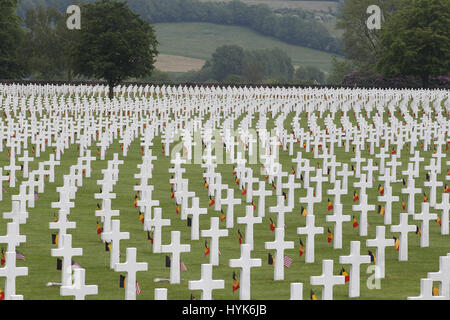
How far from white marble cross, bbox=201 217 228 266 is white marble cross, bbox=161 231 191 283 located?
3.19 ft

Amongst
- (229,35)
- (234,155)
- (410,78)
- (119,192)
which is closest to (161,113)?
(234,155)

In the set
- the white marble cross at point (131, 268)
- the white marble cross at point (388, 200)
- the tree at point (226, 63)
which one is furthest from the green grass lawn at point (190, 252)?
the tree at point (226, 63)

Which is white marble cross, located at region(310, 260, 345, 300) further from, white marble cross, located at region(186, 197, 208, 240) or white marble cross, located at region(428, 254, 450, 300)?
white marble cross, located at region(186, 197, 208, 240)

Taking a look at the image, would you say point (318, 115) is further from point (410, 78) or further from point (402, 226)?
point (410, 78)

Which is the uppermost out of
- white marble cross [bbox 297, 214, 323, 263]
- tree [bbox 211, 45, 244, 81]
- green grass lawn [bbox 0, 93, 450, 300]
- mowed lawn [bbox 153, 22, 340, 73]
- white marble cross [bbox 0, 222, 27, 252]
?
mowed lawn [bbox 153, 22, 340, 73]

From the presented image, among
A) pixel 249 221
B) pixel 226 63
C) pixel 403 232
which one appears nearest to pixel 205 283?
pixel 249 221

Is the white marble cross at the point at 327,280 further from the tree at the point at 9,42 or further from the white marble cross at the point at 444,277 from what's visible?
the tree at the point at 9,42

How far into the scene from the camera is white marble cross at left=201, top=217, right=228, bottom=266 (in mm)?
13716

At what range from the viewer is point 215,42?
622ft

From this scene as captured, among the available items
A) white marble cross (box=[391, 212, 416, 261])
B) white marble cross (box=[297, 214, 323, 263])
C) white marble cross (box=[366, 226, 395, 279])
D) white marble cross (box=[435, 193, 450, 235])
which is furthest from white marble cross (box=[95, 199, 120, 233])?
white marble cross (box=[435, 193, 450, 235])

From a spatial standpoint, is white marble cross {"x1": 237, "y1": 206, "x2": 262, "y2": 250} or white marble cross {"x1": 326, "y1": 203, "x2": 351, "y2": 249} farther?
white marble cross {"x1": 326, "y1": 203, "x2": 351, "y2": 249}

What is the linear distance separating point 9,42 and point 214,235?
2679 inches

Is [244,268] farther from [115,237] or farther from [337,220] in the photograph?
[337,220]

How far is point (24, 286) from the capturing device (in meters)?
12.8
